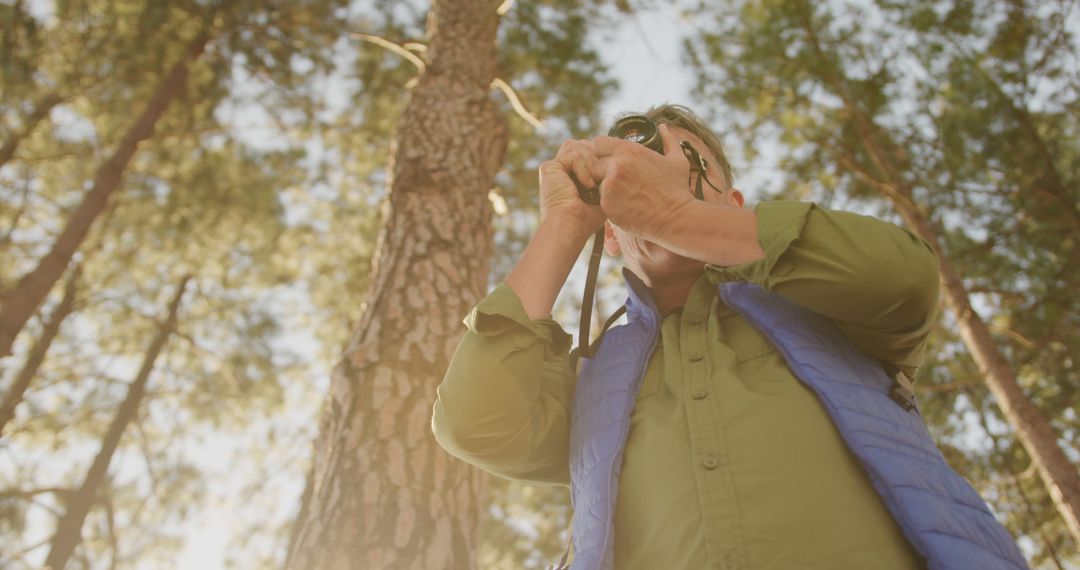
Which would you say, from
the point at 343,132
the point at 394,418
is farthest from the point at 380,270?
the point at 343,132

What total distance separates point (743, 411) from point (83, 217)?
7439 millimetres

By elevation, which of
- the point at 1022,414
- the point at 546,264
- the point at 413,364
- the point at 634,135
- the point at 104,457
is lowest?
the point at 546,264

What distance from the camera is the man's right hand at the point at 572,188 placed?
147cm

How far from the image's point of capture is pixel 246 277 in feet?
34.2

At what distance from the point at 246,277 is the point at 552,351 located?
33.5 ft

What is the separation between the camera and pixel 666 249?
1.49 meters

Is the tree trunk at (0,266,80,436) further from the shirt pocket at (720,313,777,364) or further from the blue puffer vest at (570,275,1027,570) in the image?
the shirt pocket at (720,313,777,364)

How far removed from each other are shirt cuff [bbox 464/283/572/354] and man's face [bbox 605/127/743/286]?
325mm

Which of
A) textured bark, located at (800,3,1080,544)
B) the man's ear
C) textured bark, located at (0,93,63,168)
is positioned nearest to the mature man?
the man's ear

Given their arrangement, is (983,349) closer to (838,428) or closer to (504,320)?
(838,428)

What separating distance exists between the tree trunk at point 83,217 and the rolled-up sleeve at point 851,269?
6572 millimetres

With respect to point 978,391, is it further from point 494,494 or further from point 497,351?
point 497,351

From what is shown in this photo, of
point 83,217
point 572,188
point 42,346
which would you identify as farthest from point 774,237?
point 42,346

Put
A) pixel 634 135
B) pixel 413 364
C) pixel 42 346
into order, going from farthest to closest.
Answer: pixel 42 346, pixel 413 364, pixel 634 135
